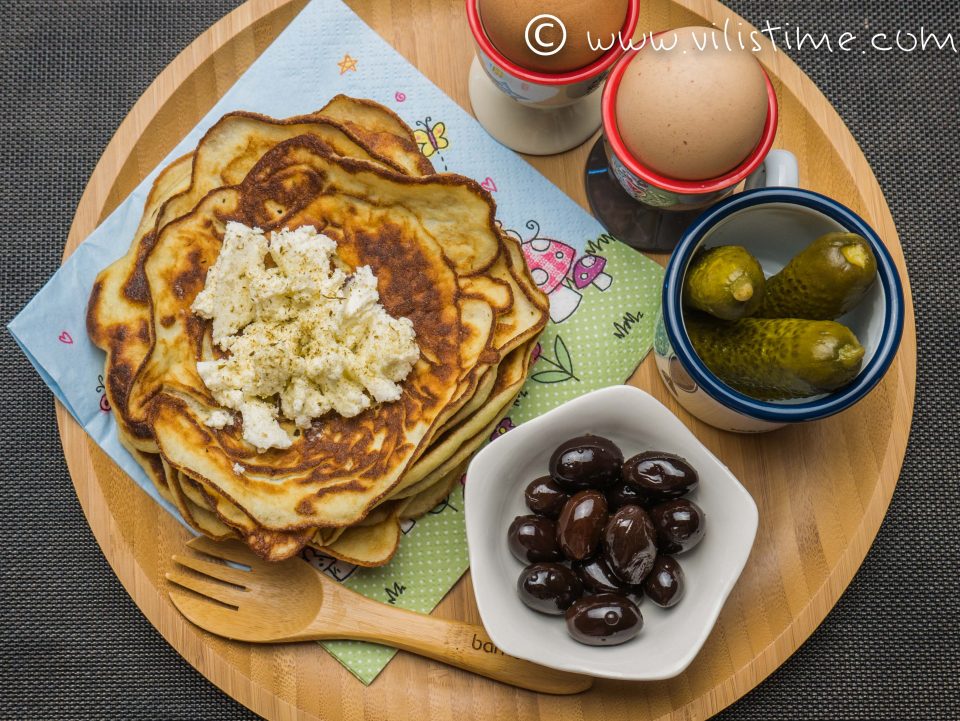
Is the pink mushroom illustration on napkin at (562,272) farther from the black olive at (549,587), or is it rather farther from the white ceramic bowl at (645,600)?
the black olive at (549,587)

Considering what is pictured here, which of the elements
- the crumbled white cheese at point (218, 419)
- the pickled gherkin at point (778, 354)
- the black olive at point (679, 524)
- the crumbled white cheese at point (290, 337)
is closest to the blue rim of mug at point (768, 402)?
the pickled gherkin at point (778, 354)


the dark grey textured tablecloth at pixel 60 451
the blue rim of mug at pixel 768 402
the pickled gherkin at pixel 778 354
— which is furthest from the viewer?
the dark grey textured tablecloth at pixel 60 451

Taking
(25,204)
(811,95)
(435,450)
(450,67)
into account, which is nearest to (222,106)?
(450,67)

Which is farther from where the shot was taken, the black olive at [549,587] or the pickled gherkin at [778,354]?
the black olive at [549,587]

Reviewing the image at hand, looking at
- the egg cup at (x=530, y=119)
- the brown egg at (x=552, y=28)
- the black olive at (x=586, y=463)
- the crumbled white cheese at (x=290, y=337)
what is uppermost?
the brown egg at (x=552, y=28)

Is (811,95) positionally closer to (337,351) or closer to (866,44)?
(866,44)

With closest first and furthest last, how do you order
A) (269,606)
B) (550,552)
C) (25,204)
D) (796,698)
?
(550,552)
(269,606)
(796,698)
(25,204)
